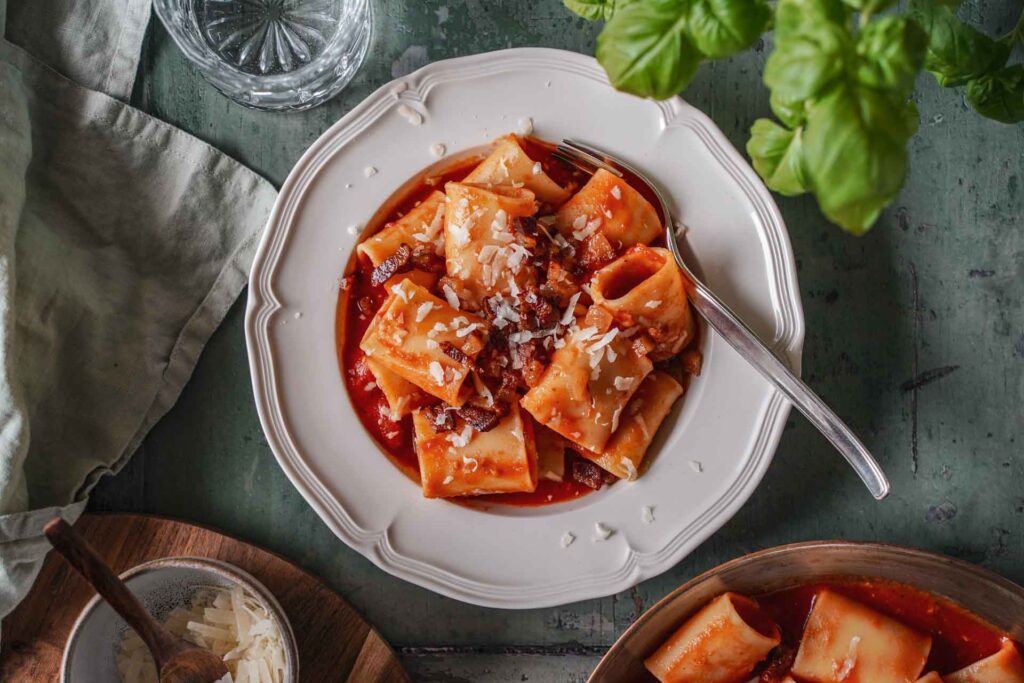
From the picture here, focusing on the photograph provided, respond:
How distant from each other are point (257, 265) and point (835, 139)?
1.55m

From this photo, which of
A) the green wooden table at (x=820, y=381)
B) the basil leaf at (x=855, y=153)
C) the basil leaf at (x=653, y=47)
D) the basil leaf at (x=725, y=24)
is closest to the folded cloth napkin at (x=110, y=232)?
the green wooden table at (x=820, y=381)

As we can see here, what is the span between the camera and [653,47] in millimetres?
1790

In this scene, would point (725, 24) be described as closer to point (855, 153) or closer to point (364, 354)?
point (855, 153)

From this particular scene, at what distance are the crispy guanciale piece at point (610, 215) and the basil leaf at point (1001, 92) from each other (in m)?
0.82

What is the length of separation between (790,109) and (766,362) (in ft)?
3.08

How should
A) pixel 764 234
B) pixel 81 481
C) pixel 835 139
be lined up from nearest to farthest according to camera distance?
pixel 835 139 < pixel 764 234 < pixel 81 481

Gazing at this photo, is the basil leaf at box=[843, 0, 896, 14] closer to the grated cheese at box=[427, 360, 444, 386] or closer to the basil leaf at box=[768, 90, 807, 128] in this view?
the basil leaf at box=[768, 90, 807, 128]

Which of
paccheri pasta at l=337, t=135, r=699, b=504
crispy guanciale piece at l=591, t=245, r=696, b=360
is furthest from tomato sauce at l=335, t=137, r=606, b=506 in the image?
crispy guanciale piece at l=591, t=245, r=696, b=360

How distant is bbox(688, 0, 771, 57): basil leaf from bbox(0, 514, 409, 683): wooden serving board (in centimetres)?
179

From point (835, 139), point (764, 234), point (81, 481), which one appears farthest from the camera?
point (81, 481)

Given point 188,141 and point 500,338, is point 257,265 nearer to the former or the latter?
point 188,141

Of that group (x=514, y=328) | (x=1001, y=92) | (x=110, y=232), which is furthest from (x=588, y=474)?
(x=110, y=232)

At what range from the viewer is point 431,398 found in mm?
2576

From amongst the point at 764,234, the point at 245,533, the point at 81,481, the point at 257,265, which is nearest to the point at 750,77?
the point at 764,234
